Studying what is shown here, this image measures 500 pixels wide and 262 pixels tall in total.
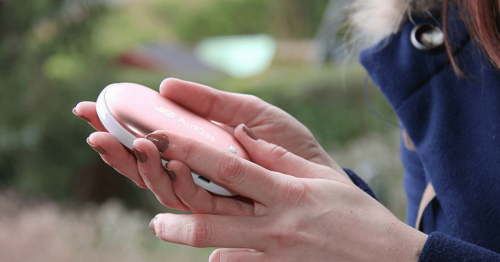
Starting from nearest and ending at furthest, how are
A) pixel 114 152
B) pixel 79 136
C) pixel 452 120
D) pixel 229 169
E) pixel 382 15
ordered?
pixel 229 169, pixel 114 152, pixel 452 120, pixel 382 15, pixel 79 136

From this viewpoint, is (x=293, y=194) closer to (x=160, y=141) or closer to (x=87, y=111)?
(x=160, y=141)

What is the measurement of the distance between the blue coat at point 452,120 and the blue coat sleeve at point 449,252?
225mm

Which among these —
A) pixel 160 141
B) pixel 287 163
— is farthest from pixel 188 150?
pixel 287 163

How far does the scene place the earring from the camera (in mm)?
1168

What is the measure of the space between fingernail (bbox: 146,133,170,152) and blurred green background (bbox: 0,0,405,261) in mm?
1990

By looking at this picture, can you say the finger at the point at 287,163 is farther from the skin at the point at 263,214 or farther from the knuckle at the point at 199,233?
the knuckle at the point at 199,233

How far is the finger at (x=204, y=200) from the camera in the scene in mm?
853

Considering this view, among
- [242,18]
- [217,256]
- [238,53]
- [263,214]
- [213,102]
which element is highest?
[213,102]

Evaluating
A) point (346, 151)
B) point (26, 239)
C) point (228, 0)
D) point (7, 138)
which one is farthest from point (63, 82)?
point (228, 0)

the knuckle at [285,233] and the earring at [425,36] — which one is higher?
the earring at [425,36]

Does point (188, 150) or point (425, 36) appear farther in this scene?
point (425, 36)

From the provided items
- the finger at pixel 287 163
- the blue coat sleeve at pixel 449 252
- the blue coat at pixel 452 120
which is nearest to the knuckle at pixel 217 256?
the finger at pixel 287 163

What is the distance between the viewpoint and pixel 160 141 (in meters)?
0.82

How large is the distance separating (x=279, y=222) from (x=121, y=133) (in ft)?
1.30
